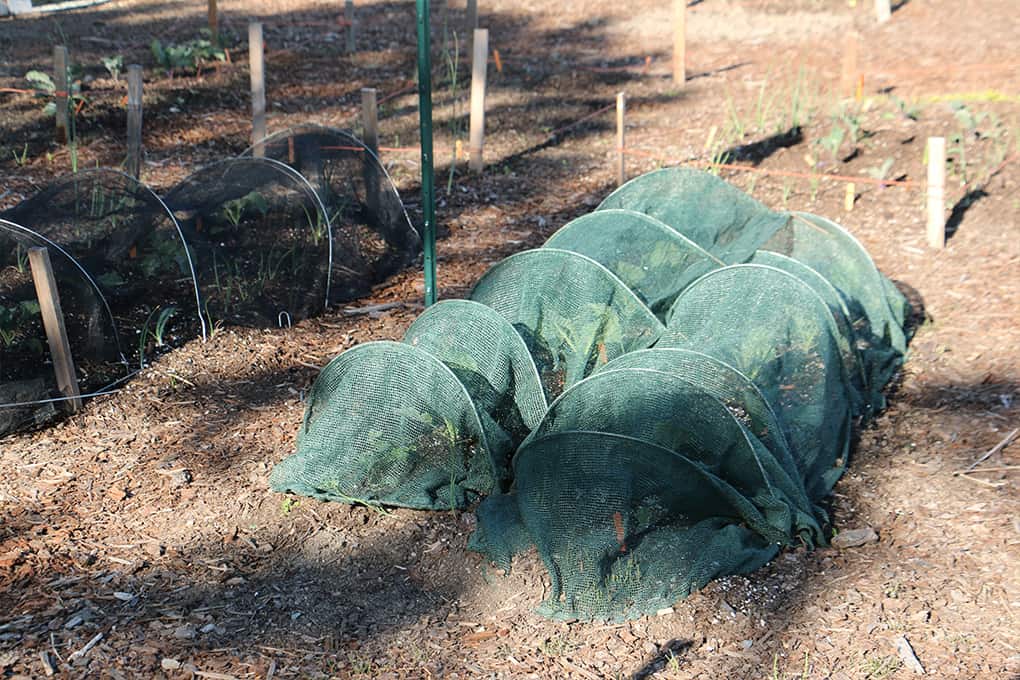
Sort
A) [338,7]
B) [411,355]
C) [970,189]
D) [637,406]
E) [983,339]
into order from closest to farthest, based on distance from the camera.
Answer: [637,406] < [411,355] < [983,339] < [970,189] < [338,7]

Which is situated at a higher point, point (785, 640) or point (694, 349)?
point (694, 349)

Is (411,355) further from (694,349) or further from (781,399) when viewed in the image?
(781,399)

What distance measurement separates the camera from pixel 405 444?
414 centimetres

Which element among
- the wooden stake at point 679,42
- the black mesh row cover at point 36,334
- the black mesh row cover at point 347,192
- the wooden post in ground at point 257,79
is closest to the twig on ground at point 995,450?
the black mesh row cover at point 347,192

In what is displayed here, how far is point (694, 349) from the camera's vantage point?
423cm

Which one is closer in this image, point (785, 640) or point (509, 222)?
point (785, 640)

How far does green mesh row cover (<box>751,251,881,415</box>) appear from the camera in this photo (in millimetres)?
4828

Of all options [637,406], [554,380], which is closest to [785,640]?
[637,406]

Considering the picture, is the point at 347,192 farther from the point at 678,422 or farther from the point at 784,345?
the point at 678,422

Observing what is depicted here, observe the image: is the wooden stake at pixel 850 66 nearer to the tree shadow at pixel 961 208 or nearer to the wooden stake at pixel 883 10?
the tree shadow at pixel 961 208

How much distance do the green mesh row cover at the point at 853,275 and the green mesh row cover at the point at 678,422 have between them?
173 cm

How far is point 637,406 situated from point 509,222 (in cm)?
381

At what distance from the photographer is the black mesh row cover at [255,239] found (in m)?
5.73

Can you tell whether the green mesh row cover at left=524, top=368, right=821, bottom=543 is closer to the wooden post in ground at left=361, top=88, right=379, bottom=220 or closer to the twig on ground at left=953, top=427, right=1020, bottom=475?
the twig on ground at left=953, top=427, right=1020, bottom=475
